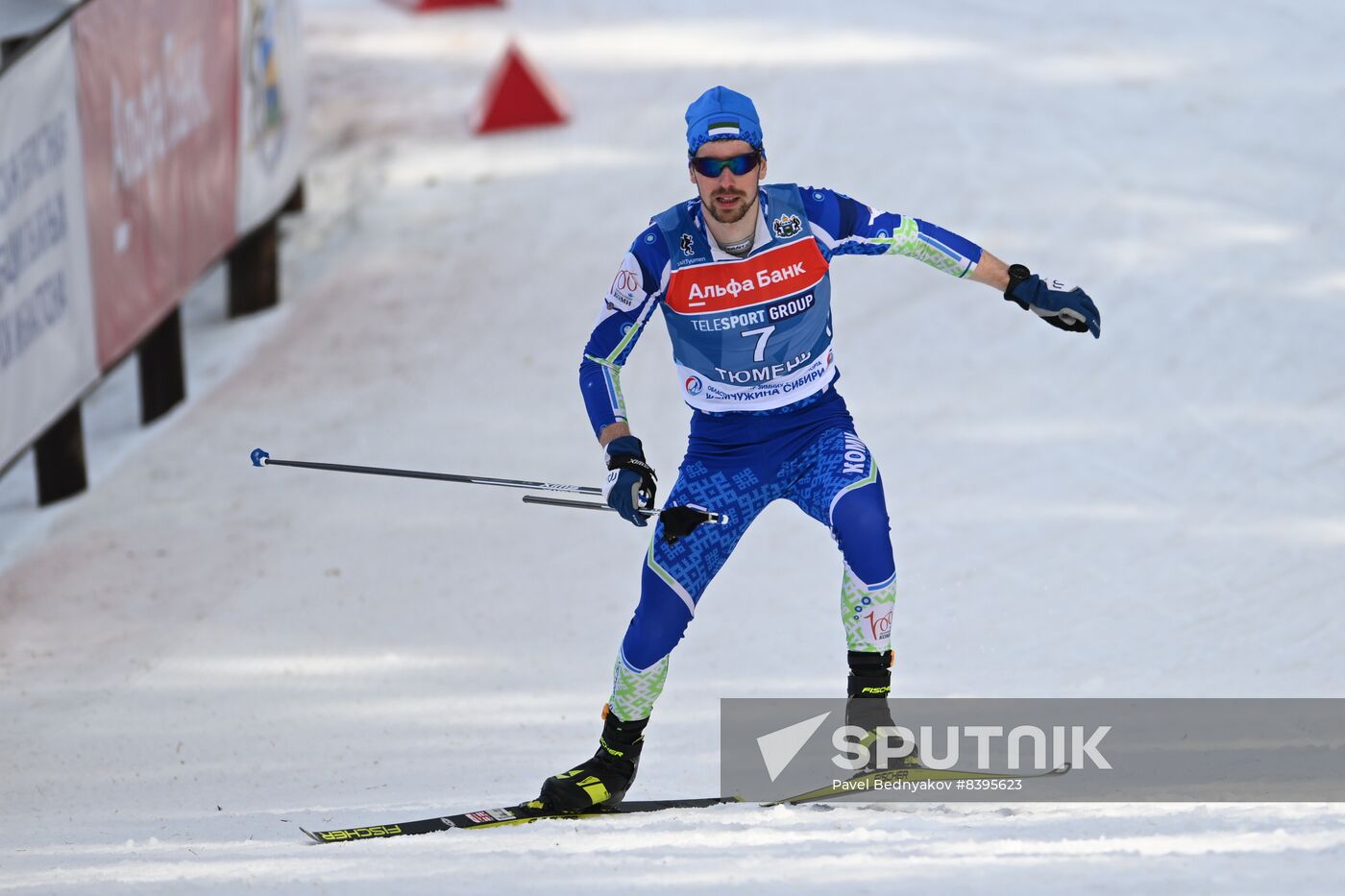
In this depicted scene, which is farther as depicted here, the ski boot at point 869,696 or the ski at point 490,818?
the ski boot at point 869,696

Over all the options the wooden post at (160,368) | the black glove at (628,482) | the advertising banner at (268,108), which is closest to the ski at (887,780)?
the black glove at (628,482)

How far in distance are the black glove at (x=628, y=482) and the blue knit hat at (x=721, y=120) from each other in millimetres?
867

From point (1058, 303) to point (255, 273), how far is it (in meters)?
7.38

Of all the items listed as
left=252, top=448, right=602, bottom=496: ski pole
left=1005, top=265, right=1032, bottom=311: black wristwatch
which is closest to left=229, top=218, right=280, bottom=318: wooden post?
left=252, top=448, right=602, bottom=496: ski pole

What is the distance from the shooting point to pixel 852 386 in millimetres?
9094

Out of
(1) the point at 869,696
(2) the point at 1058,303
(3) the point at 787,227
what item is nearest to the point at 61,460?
(3) the point at 787,227

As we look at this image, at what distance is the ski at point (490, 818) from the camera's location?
4918 millimetres

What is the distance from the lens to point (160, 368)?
10008mm

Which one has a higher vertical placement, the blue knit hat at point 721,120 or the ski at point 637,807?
the blue knit hat at point 721,120

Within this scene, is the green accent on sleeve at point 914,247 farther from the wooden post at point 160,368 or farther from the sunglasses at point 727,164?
the wooden post at point 160,368

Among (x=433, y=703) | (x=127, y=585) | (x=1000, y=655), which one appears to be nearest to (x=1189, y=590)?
(x=1000, y=655)

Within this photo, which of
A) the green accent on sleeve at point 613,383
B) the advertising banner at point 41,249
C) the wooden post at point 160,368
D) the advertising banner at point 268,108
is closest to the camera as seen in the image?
the green accent on sleeve at point 613,383

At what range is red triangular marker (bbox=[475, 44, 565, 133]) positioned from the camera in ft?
42.4

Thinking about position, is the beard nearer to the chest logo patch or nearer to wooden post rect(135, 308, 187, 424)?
the chest logo patch
